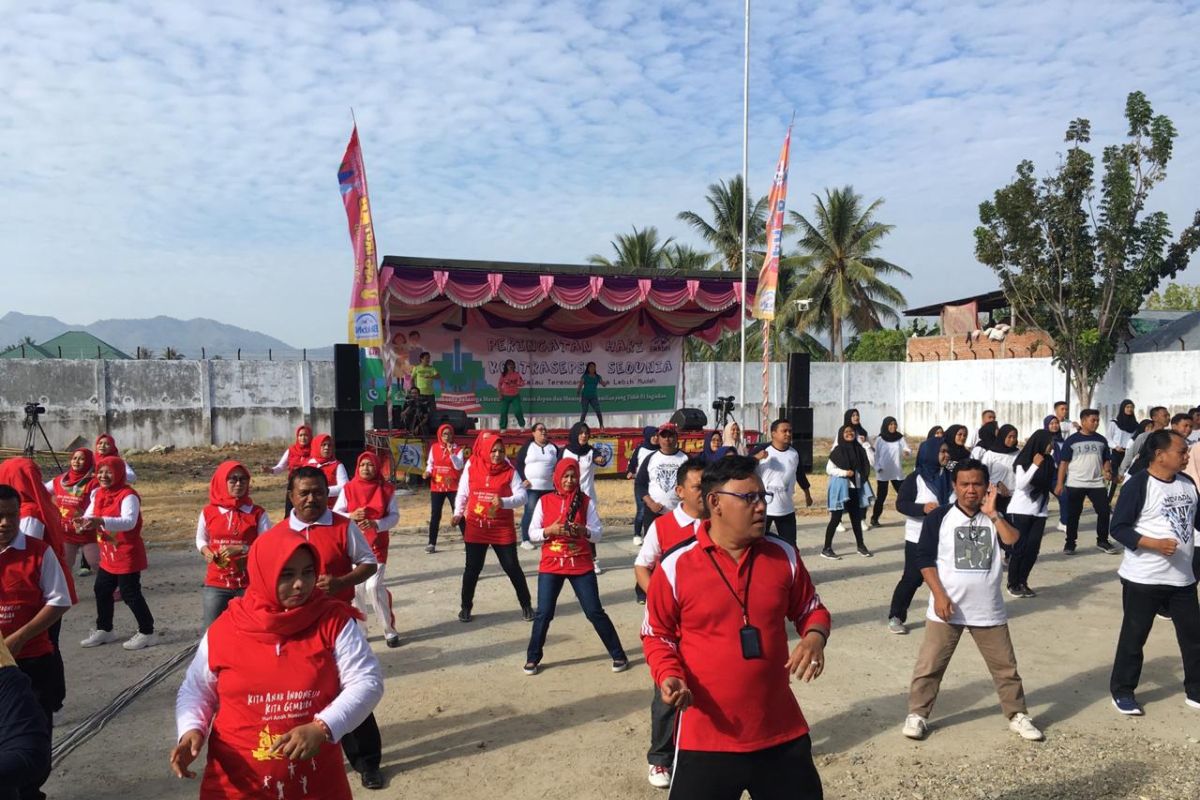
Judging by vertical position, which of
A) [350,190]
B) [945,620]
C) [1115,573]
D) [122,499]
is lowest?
[1115,573]

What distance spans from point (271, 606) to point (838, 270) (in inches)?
1293

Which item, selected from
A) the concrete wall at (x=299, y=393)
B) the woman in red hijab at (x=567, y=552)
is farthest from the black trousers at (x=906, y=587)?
the concrete wall at (x=299, y=393)

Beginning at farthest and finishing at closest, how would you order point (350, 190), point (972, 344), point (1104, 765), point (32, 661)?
point (972, 344) < point (350, 190) < point (1104, 765) < point (32, 661)

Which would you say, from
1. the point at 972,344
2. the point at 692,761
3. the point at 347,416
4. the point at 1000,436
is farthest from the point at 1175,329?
the point at 692,761

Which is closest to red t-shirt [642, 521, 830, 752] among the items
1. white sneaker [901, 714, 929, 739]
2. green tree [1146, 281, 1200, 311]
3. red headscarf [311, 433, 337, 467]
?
white sneaker [901, 714, 929, 739]

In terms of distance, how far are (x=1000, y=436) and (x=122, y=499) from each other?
8.15m

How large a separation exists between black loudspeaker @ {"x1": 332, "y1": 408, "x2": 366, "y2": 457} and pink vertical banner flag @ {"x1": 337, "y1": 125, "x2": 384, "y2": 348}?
1088 mm

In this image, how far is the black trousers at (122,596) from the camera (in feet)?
20.9

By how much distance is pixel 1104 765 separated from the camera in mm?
4371

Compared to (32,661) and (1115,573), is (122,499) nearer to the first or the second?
(32,661)

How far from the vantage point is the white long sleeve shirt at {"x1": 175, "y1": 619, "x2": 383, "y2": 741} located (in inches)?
97.5

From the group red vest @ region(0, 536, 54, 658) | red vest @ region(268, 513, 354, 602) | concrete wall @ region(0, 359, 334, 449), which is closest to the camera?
red vest @ region(0, 536, 54, 658)

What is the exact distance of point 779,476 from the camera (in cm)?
760

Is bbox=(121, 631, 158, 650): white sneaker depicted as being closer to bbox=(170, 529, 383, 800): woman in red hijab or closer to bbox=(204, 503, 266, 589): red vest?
bbox=(204, 503, 266, 589): red vest
